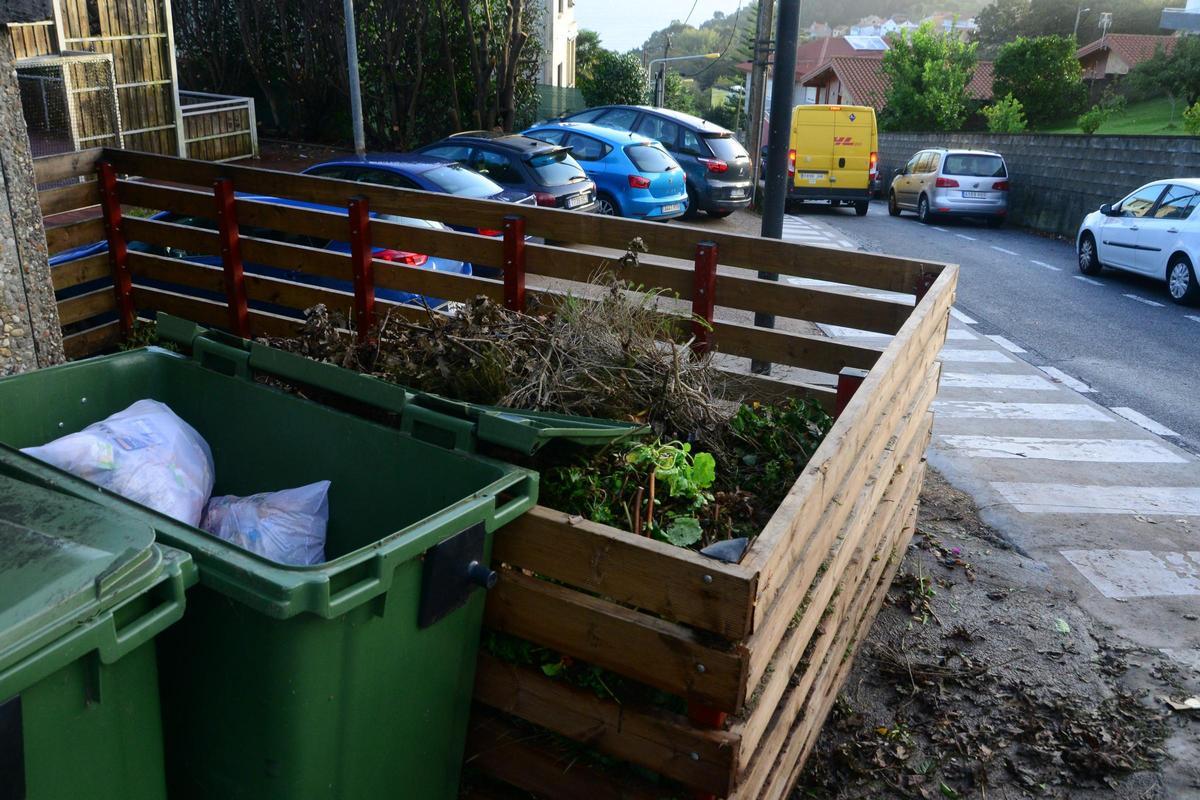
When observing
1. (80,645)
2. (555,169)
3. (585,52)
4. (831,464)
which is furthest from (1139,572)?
(585,52)

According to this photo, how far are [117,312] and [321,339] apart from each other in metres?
4.53

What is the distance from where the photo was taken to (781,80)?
23.9 feet

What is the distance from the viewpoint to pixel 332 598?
6.77ft

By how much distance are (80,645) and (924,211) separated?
24.2 metres

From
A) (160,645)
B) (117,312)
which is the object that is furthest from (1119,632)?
(117,312)

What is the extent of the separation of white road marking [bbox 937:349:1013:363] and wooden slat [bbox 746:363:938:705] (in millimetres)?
5846

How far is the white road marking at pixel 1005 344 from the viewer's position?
10.8 m

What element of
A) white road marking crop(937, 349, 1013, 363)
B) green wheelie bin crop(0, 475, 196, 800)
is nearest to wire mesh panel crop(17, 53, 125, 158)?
white road marking crop(937, 349, 1013, 363)

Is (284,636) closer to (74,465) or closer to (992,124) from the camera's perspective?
(74,465)

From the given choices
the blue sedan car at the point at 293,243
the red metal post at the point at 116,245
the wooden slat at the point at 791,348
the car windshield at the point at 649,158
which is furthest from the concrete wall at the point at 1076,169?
the red metal post at the point at 116,245

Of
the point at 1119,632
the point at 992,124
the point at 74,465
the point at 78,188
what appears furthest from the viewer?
the point at 992,124

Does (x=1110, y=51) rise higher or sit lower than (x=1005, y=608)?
higher

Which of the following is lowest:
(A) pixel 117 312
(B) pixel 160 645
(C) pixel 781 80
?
(A) pixel 117 312

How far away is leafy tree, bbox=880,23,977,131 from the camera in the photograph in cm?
Answer: 4334
